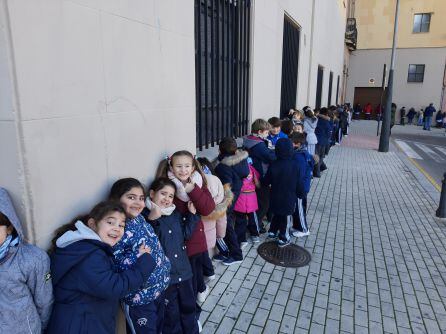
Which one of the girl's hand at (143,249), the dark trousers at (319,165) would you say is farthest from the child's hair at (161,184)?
the dark trousers at (319,165)

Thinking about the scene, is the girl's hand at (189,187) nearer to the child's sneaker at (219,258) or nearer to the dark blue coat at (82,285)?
the dark blue coat at (82,285)

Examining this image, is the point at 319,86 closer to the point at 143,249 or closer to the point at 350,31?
the point at 350,31

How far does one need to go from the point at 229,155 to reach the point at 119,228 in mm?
2028

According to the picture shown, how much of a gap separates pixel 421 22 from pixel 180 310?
29.5 metres

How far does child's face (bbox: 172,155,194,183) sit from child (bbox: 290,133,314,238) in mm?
1896

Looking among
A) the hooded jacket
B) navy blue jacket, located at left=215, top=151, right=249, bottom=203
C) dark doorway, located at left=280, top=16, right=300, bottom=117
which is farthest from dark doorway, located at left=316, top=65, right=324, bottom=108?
the hooded jacket

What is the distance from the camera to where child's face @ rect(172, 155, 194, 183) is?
2.86 meters

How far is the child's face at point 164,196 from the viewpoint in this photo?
2.59m

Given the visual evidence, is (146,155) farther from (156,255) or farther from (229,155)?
(229,155)

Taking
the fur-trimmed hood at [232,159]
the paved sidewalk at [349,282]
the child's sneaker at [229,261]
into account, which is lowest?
the paved sidewalk at [349,282]

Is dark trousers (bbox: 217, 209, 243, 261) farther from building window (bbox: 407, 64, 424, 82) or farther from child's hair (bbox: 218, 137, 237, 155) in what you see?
building window (bbox: 407, 64, 424, 82)

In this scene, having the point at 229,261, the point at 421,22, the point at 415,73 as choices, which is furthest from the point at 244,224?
the point at 421,22

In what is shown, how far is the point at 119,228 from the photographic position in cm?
204

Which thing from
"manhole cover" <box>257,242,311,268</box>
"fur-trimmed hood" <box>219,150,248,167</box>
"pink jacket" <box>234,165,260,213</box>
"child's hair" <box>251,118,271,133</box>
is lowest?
"manhole cover" <box>257,242,311,268</box>
